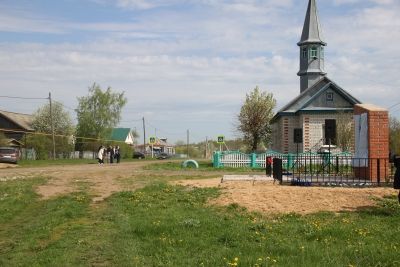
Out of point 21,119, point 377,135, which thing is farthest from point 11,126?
point 377,135

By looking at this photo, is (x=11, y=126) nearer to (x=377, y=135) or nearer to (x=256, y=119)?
(x=256, y=119)

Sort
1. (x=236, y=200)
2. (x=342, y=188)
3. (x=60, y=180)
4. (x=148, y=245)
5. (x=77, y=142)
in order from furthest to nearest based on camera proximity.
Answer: (x=77, y=142)
(x=60, y=180)
(x=342, y=188)
(x=236, y=200)
(x=148, y=245)

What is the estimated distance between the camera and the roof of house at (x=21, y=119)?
7812 cm

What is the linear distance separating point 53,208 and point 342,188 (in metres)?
7.86

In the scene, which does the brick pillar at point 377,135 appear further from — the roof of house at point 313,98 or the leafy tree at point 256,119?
the leafy tree at point 256,119

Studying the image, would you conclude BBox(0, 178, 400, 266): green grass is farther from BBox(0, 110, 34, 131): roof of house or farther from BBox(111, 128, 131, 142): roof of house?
BBox(111, 128, 131, 142): roof of house

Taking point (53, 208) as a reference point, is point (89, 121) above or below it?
above

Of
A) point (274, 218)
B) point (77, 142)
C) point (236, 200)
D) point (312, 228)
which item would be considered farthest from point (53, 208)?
point (77, 142)

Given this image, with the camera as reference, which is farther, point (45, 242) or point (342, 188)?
point (342, 188)

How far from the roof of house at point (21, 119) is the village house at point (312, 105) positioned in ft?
150

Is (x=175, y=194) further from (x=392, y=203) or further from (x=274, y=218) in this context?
(x=392, y=203)

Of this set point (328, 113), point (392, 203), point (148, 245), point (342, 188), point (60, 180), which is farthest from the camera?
point (328, 113)

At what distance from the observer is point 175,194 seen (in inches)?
620

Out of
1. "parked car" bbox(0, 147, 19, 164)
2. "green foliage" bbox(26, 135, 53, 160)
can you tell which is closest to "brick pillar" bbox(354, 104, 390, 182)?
"parked car" bbox(0, 147, 19, 164)
